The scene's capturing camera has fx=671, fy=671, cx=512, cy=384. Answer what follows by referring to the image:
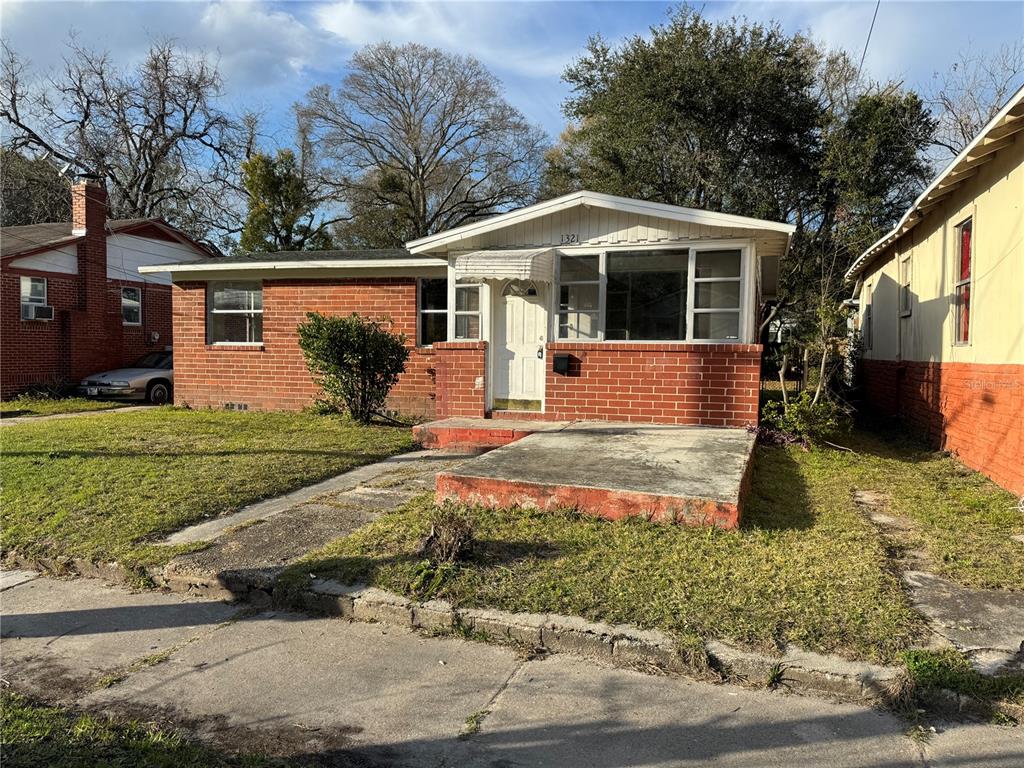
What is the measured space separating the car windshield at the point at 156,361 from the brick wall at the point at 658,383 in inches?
474

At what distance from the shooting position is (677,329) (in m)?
9.12

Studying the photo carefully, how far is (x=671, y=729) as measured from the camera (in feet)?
9.05

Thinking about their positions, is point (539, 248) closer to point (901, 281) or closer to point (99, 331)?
point (901, 281)

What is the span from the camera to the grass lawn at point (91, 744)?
8.37 ft

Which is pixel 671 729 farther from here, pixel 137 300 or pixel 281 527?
pixel 137 300

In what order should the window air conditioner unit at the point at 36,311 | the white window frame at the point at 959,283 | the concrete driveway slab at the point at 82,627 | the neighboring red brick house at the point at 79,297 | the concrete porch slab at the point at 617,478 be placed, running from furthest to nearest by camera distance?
the window air conditioner unit at the point at 36,311, the neighboring red brick house at the point at 79,297, the white window frame at the point at 959,283, the concrete porch slab at the point at 617,478, the concrete driveway slab at the point at 82,627

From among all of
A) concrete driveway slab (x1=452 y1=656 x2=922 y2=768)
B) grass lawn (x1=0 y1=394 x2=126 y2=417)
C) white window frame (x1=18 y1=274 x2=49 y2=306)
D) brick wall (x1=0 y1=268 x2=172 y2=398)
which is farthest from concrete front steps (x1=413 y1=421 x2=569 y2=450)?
white window frame (x1=18 y1=274 x2=49 y2=306)

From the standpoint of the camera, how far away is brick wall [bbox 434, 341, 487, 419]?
32.2 feet

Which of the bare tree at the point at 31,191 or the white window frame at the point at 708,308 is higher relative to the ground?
the bare tree at the point at 31,191

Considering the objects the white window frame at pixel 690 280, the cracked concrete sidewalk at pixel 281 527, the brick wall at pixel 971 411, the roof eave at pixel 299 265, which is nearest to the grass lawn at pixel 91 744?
the cracked concrete sidewalk at pixel 281 527

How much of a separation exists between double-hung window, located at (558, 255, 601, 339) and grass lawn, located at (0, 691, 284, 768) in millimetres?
7451

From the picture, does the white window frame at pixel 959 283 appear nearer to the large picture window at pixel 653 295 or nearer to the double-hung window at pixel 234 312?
the large picture window at pixel 653 295

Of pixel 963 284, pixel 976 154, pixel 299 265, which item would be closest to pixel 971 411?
pixel 963 284

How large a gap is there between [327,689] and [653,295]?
7.16 m
